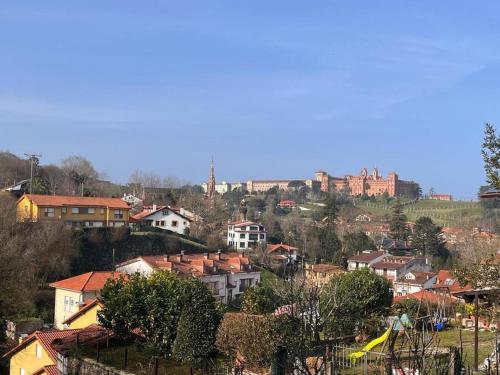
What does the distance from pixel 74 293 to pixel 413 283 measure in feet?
86.0

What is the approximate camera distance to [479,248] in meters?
41.0

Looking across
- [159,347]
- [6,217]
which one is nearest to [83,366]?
[159,347]

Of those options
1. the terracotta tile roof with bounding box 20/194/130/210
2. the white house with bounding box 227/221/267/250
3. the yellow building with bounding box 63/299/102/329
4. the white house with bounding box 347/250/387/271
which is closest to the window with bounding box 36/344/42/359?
the yellow building with bounding box 63/299/102/329

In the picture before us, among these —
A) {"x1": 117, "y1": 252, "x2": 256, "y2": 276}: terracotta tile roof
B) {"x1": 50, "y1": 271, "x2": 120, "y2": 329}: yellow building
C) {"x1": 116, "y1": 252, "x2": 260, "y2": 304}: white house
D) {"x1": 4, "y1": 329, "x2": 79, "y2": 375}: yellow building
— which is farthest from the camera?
{"x1": 116, "y1": 252, "x2": 260, "y2": 304}: white house

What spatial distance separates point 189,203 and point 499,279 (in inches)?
2441

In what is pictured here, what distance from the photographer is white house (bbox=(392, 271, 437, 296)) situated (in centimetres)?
4303

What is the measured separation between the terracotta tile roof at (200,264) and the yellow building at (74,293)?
168 inches

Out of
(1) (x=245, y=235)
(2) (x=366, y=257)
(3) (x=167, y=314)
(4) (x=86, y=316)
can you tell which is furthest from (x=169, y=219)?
(3) (x=167, y=314)

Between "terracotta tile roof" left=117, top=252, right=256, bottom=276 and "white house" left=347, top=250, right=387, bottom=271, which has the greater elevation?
"terracotta tile roof" left=117, top=252, right=256, bottom=276

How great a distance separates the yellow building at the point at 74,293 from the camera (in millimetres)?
29547

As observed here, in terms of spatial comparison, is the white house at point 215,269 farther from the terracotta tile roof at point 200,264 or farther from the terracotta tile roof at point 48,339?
the terracotta tile roof at point 48,339

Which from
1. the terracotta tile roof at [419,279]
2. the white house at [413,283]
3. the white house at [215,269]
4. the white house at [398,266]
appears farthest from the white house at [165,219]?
the terracotta tile roof at [419,279]

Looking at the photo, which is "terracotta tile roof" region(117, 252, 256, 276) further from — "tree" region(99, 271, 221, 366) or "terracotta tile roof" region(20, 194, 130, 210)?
"tree" region(99, 271, 221, 366)

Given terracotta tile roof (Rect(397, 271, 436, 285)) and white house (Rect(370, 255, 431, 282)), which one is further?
white house (Rect(370, 255, 431, 282))
